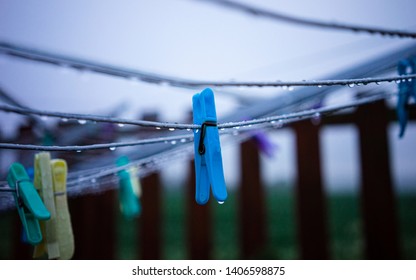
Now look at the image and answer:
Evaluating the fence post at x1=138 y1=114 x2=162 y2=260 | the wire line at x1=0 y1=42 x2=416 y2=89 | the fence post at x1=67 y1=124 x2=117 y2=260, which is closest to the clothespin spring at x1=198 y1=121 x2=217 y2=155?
the wire line at x1=0 y1=42 x2=416 y2=89

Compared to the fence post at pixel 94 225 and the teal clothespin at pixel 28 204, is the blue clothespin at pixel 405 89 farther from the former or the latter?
the fence post at pixel 94 225

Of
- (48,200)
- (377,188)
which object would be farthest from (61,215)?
(377,188)

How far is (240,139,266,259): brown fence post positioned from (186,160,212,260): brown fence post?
16 centimetres

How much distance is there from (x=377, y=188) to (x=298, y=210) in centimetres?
32

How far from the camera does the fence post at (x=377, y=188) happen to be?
130 cm

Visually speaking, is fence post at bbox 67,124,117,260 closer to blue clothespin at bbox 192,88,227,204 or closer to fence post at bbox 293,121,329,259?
fence post at bbox 293,121,329,259

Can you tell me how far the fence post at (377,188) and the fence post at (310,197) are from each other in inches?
6.5

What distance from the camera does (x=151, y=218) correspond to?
1.69m

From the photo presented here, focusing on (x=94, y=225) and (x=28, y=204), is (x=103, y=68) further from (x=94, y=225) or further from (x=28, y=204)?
(x=94, y=225)

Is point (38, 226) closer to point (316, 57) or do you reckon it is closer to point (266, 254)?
point (316, 57)

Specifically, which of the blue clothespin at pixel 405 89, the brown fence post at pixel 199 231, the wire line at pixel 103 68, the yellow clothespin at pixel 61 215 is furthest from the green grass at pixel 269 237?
the yellow clothespin at pixel 61 215

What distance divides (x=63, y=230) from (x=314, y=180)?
3.53 ft

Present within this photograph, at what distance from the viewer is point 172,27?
1.66m
